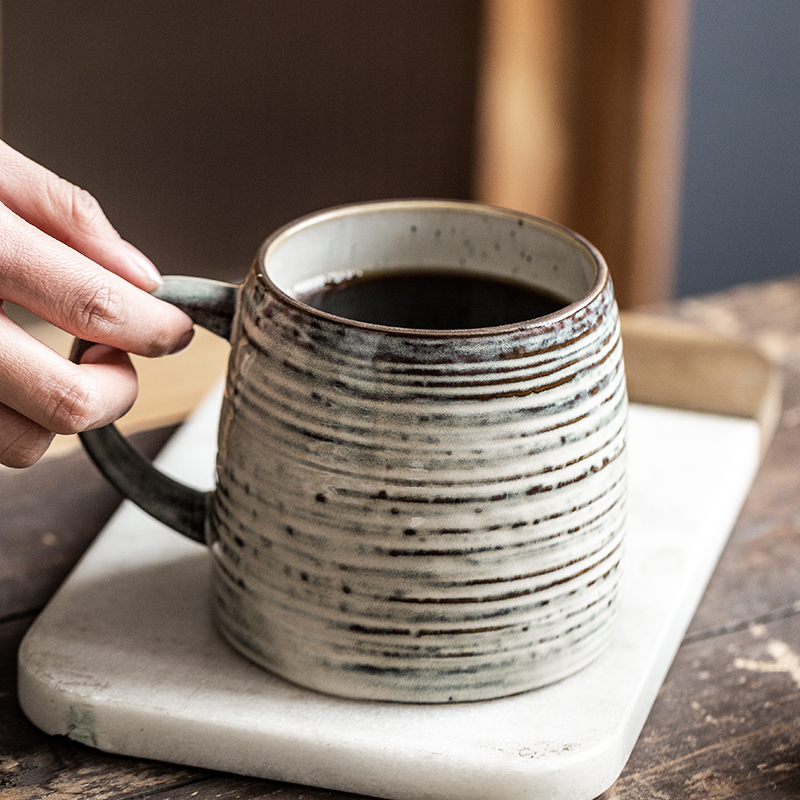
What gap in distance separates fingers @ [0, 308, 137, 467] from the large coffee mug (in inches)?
1.9

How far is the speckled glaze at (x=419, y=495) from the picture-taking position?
1.54 ft

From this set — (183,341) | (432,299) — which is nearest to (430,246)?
(432,299)

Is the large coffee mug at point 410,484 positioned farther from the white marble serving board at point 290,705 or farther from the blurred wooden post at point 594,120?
the blurred wooden post at point 594,120

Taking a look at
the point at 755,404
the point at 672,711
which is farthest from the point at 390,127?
the point at 672,711

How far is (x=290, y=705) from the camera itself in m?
0.53

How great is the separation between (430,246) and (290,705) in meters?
0.26

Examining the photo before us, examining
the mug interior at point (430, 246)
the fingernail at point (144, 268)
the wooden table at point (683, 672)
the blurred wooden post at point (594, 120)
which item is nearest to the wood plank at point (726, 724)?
the wooden table at point (683, 672)

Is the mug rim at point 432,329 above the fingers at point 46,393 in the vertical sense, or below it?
above

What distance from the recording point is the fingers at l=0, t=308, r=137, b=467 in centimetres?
49

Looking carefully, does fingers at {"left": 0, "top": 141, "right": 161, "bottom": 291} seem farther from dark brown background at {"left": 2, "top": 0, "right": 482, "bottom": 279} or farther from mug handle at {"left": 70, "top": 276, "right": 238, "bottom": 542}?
dark brown background at {"left": 2, "top": 0, "right": 482, "bottom": 279}

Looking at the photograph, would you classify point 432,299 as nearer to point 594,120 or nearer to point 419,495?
point 419,495

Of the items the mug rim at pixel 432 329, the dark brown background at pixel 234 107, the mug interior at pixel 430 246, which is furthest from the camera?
the dark brown background at pixel 234 107

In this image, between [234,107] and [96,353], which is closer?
[96,353]

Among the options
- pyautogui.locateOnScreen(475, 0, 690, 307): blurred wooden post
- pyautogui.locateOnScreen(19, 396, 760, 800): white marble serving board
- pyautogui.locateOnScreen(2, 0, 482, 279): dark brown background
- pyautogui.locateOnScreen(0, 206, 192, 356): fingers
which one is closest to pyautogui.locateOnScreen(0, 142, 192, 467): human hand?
pyautogui.locateOnScreen(0, 206, 192, 356): fingers
